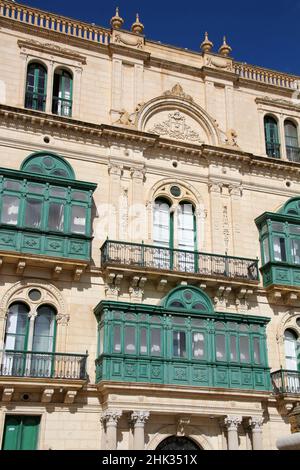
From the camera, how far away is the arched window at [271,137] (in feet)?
93.3

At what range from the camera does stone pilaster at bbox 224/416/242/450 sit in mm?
20703

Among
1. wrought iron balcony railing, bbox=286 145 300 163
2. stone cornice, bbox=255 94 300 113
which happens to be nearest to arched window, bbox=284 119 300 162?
wrought iron balcony railing, bbox=286 145 300 163

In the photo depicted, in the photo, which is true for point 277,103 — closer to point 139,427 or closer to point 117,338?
point 117,338

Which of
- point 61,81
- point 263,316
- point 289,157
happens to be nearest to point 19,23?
point 61,81

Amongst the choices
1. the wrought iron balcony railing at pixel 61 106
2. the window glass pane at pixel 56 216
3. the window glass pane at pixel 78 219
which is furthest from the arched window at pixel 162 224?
the wrought iron balcony railing at pixel 61 106

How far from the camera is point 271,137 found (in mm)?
28875

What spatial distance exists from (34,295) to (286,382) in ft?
32.9

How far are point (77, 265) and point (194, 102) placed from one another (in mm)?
10336

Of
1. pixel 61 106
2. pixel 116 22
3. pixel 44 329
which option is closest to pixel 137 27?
pixel 116 22

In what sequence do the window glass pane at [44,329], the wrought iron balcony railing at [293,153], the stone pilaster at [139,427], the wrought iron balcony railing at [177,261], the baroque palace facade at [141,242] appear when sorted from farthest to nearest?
the wrought iron balcony railing at [293,153], the wrought iron balcony railing at [177,261], the window glass pane at [44,329], the baroque palace facade at [141,242], the stone pilaster at [139,427]

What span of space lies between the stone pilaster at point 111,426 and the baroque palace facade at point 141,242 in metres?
0.05

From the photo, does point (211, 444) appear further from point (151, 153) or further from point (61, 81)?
point (61, 81)

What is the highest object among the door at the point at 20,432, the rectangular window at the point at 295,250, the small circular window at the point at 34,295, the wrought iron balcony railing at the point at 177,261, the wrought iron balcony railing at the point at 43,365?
the rectangular window at the point at 295,250

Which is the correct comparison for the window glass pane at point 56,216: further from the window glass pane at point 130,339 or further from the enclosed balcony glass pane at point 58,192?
the window glass pane at point 130,339
